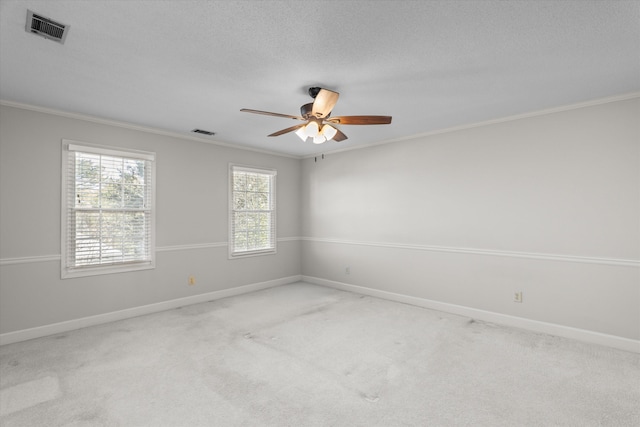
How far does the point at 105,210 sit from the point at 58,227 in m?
0.49

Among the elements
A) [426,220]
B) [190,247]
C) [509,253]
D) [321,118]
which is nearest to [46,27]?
[321,118]

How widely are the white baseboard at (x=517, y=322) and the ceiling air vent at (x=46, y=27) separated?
4.70 m

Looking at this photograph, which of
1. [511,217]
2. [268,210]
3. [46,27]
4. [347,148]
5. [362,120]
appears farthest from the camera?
[268,210]

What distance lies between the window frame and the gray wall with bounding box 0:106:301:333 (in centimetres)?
9

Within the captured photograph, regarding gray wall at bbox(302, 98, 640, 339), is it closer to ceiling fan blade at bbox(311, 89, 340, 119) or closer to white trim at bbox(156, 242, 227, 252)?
white trim at bbox(156, 242, 227, 252)

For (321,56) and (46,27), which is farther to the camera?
(321,56)

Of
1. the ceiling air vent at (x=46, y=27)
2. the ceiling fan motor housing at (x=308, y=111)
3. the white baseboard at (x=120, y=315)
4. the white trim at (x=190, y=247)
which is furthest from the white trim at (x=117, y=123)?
the ceiling fan motor housing at (x=308, y=111)

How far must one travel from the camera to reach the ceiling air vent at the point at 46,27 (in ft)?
6.33

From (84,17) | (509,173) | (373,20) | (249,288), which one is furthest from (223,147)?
(509,173)

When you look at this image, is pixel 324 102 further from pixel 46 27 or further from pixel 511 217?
pixel 511 217

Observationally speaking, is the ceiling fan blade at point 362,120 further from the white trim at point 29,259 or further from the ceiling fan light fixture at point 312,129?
the white trim at point 29,259

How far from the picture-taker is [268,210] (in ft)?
19.3

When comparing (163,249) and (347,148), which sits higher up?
(347,148)

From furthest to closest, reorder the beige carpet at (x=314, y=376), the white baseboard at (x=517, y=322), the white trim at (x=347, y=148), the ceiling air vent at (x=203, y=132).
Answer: the ceiling air vent at (x=203, y=132)
the white trim at (x=347, y=148)
the white baseboard at (x=517, y=322)
the beige carpet at (x=314, y=376)
